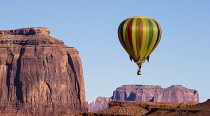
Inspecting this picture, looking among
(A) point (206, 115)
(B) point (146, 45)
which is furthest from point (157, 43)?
(A) point (206, 115)

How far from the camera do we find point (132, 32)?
15700 centimetres

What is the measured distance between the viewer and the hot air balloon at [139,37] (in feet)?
514

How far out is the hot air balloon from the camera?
156625mm

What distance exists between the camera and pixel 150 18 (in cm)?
16088

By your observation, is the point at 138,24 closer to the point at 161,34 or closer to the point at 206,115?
the point at 161,34

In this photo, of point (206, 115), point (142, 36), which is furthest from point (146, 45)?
point (206, 115)

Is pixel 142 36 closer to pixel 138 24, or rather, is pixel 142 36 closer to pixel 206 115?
pixel 138 24

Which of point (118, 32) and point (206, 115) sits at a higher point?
point (118, 32)

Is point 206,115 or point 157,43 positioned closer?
point 157,43

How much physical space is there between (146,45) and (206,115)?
→ 158ft

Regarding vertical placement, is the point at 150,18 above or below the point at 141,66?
above

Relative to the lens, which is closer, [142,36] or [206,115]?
[142,36]

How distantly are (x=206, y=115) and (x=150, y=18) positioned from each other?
4661 cm

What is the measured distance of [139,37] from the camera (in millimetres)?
157125
